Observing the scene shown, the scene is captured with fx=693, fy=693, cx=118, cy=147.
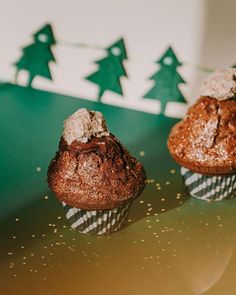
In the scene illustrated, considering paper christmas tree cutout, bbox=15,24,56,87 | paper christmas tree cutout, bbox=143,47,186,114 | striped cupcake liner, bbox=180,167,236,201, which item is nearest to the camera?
striped cupcake liner, bbox=180,167,236,201

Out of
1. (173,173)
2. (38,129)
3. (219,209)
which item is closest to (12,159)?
(38,129)

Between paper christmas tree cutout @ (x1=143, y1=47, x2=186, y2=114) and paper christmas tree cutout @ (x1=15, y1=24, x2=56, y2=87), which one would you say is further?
paper christmas tree cutout @ (x1=15, y1=24, x2=56, y2=87)

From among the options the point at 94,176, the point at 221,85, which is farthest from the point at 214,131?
the point at 94,176

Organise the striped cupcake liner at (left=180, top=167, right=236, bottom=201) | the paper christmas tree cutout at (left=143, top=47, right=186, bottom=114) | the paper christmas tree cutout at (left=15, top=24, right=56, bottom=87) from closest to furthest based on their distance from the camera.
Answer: the striped cupcake liner at (left=180, top=167, right=236, bottom=201)
the paper christmas tree cutout at (left=143, top=47, right=186, bottom=114)
the paper christmas tree cutout at (left=15, top=24, right=56, bottom=87)

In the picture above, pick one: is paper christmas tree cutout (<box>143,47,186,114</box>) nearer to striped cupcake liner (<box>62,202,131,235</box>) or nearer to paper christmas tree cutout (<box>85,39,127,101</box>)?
paper christmas tree cutout (<box>85,39,127,101</box>)

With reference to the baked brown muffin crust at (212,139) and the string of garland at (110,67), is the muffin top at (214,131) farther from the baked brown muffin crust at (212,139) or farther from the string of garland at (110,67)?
the string of garland at (110,67)

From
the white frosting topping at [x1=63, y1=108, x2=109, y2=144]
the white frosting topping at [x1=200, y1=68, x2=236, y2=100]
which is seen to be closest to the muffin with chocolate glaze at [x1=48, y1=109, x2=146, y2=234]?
the white frosting topping at [x1=63, y1=108, x2=109, y2=144]

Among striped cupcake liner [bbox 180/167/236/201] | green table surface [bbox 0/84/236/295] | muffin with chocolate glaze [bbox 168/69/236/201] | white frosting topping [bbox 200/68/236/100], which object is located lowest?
green table surface [bbox 0/84/236/295]

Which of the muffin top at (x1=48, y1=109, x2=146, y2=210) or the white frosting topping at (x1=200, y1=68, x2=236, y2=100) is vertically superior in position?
the white frosting topping at (x1=200, y1=68, x2=236, y2=100)

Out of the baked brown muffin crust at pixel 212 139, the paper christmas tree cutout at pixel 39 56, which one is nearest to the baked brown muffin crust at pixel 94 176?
the baked brown muffin crust at pixel 212 139
